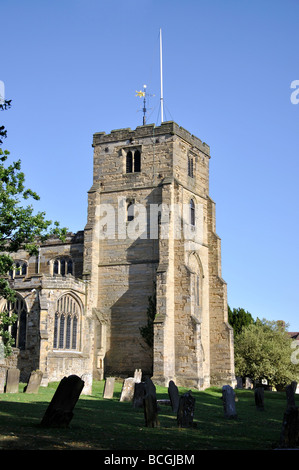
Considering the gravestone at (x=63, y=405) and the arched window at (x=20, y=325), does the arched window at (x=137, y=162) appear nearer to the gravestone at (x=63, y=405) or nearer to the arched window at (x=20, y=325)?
the arched window at (x=20, y=325)

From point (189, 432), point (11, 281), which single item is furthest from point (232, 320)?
point (189, 432)

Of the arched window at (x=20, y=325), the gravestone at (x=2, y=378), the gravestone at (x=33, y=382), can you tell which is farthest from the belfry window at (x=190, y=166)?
the gravestone at (x=2, y=378)

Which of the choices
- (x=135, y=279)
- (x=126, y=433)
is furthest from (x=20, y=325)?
(x=126, y=433)

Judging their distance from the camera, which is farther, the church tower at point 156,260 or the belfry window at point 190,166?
the belfry window at point 190,166

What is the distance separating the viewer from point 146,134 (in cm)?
3919

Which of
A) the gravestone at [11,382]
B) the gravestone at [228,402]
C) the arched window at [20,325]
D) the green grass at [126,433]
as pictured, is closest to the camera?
the green grass at [126,433]

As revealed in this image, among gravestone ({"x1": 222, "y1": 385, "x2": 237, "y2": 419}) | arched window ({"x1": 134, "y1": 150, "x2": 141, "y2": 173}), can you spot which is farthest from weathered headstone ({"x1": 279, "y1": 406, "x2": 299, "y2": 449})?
arched window ({"x1": 134, "y1": 150, "x2": 141, "y2": 173})

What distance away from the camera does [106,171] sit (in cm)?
3988

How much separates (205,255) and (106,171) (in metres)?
9.40

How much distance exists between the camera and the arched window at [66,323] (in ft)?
108

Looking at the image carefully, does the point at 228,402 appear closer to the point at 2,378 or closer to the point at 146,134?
the point at 2,378

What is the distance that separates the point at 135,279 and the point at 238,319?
65.6 feet

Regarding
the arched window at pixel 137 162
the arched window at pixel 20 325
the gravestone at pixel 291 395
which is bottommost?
the gravestone at pixel 291 395

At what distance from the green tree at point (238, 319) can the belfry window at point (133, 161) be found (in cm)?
2072
